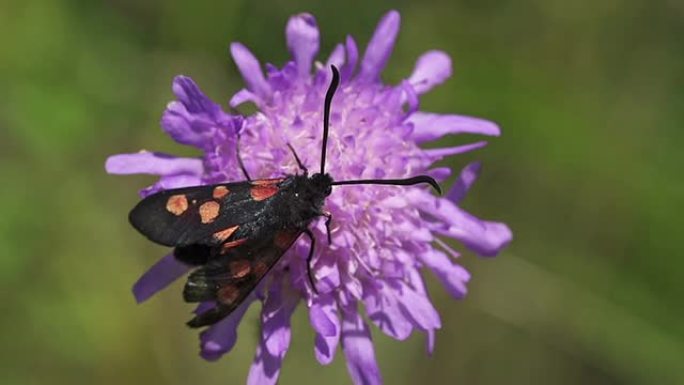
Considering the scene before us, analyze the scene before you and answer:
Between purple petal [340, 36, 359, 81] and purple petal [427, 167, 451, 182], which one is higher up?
purple petal [340, 36, 359, 81]

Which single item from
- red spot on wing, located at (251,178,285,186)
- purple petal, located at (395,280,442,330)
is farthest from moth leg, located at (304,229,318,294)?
purple petal, located at (395,280,442,330)

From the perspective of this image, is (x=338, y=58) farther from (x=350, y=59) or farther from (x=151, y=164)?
(x=151, y=164)

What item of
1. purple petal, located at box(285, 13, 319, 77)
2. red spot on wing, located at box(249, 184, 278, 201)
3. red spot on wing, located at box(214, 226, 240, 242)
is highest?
purple petal, located at box(285, 13, 319, 77)

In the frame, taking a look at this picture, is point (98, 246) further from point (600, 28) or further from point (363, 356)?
point (600, 28)

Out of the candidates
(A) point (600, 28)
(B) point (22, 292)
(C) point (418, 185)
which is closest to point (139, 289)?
(C) point (418, 185)

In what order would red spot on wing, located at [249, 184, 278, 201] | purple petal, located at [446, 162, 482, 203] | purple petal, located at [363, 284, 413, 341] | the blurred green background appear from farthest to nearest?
1. the blurred green background
2. purple petal, located at [446, 162, 482, 203]
3. purple petal, located at [363, 284, 413, 341]
4. red spot on wing, located at [249, 184, 278, 201]

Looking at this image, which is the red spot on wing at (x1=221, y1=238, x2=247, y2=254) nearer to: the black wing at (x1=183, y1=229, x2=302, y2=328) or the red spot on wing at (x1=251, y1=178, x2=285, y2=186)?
the black wing at (x1=183, y1=229, x2=302, y2=328)

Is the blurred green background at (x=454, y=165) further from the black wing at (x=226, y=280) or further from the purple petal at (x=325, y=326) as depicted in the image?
the black wing at (x=226, y=280)
